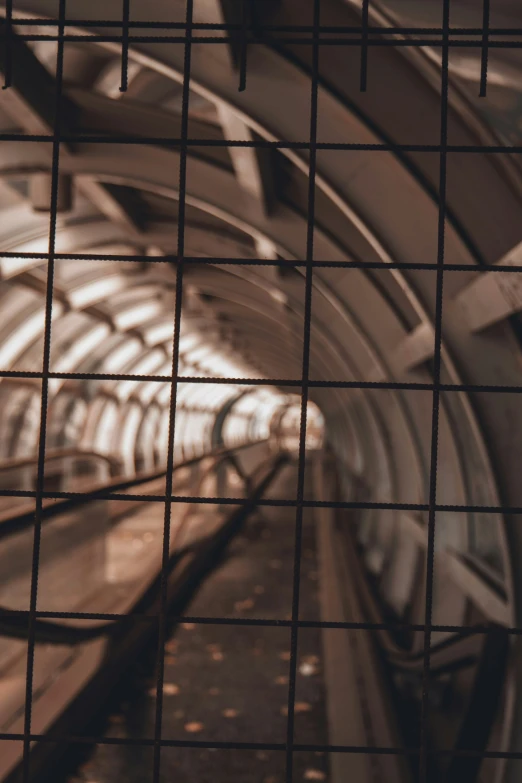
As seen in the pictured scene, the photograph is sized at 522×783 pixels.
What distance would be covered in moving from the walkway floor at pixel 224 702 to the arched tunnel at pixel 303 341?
0.03m

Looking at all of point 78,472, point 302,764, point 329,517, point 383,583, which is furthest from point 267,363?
point 302,764

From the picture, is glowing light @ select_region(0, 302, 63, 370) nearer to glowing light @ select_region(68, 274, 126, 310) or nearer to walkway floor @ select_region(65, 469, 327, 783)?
glowing light @ select_region(68, 274, 126, 310)

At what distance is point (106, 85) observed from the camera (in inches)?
322

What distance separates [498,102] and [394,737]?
11.8 feet

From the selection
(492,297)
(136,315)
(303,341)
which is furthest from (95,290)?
(492,297)

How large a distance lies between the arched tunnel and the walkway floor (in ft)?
0.11

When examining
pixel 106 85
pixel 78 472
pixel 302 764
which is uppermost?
pixel 106 85

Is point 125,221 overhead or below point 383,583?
overhead

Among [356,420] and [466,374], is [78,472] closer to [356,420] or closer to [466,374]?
[356,420]

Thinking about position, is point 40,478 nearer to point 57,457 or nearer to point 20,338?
point 57,457

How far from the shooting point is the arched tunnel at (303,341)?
7.91ft

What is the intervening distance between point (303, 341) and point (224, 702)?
3.77m

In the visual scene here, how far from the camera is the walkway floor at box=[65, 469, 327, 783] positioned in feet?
17.9

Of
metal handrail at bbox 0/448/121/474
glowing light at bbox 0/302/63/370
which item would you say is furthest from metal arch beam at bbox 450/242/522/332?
glowing light at bbox 0/302/63/370
